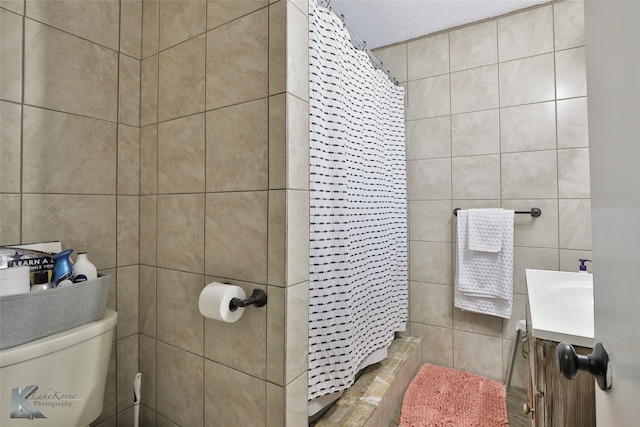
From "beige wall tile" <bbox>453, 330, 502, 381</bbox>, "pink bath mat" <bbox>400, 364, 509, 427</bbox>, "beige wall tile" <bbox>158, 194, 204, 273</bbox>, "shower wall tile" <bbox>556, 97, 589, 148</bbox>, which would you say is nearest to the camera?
"beige wall tile" <bbox>158, 194, 204, 273</bbox>

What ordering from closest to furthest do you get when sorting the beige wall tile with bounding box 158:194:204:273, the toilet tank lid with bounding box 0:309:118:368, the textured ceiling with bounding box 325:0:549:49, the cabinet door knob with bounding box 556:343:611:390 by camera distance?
1. the cabinet door knob with bounding box 556:343:611:390
2. the toilet tank lid with bounding box 0:309:118:368
3. the beige wall tile with bounding box 158:194:204:273
4. the textured ceiling with bounding box 325:0:549:49

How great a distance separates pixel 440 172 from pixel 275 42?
1505 millimetres

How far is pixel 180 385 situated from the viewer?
3.55 ft

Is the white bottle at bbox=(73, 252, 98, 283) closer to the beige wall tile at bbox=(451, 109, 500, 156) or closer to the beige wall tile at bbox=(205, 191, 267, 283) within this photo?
the beige wall tile at bbox=(205, 191, 267, 283)

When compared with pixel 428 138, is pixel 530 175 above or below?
below

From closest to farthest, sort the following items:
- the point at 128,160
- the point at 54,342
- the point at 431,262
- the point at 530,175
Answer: the point at 54,342 < the point at 128,160 < the point at 530,175 < the point at 431,262

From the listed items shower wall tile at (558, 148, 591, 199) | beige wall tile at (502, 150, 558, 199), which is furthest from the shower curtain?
shower wall tile at (558, 148, 591, 199)

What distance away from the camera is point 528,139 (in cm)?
179

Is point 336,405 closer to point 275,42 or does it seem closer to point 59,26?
point 275,42

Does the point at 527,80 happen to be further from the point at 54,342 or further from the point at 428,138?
the point at 54,342

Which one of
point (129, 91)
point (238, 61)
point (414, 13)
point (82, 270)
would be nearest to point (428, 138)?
point (414, 13)

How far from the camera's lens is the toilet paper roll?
84cm

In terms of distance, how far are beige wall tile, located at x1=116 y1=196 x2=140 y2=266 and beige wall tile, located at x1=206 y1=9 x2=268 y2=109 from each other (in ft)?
1.67

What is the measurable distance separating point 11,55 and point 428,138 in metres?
2.04
